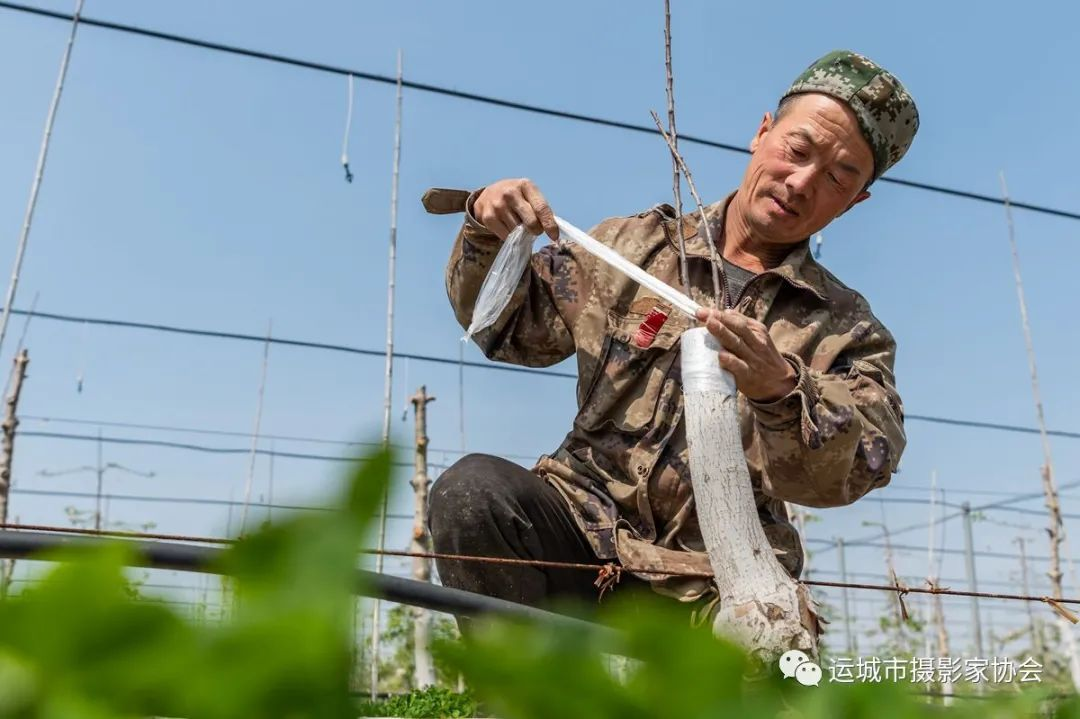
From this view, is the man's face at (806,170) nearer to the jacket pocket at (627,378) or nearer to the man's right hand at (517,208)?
the jacket pocket at (627,378)

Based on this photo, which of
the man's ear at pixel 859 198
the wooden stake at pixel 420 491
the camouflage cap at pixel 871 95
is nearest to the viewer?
the camouflage cap at pixel 871 95

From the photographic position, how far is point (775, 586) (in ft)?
4.06

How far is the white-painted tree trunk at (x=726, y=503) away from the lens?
48.3 inches

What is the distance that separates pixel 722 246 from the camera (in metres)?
1.84

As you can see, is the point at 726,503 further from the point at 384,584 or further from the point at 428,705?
the point at 428,705

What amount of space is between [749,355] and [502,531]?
0.44 metres

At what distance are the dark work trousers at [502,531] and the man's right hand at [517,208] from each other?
337 mm

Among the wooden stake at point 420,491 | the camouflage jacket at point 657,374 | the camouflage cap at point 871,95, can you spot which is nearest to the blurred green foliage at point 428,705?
the wooden stake at point 420,491

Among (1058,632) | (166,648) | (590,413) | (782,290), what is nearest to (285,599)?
(166,648)

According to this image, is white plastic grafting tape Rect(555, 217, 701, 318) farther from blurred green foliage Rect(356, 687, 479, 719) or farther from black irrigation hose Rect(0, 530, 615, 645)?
blurred green foliage Rect(356, 687, 479, 719)

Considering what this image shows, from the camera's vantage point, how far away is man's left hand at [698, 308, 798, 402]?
1259mm

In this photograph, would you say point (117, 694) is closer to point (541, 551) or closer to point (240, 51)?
point (541, 551)

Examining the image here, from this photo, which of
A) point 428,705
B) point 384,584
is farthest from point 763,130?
point 428,705

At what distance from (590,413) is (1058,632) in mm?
10590
